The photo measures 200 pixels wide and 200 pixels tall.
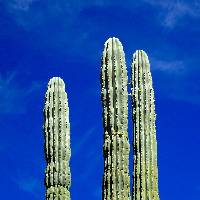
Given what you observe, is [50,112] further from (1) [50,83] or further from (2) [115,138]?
(2) [115,138]

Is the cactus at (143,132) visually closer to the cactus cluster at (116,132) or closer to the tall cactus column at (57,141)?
the cactus cluster at (116,132)

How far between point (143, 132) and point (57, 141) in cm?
210

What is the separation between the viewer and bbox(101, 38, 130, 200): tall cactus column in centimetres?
1611

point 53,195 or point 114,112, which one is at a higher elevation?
point 114,112

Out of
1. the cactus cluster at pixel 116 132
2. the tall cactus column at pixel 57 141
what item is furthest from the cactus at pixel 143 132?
the tall cactus column at pixel 57 141

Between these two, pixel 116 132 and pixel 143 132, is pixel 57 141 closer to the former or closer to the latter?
pixel 116 132

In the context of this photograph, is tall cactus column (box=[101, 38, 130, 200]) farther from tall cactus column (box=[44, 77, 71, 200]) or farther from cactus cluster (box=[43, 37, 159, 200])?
tall cactus column (box=[44, 77, 71, 200])

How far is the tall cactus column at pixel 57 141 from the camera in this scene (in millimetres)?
17344

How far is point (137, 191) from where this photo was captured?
53.7 feet

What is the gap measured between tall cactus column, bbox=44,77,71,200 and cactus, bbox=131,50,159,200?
5.72 ft

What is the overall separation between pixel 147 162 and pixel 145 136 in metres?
0.62

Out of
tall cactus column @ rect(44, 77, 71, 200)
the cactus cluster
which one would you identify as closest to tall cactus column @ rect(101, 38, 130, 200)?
the cactus cluster

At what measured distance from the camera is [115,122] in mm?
16656

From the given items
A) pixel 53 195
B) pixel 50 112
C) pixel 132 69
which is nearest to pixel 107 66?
pixel 132 69
